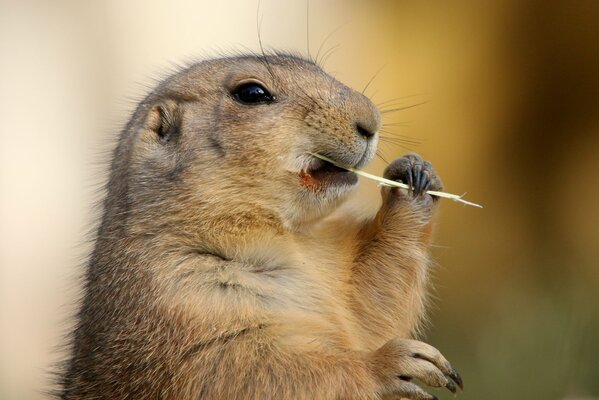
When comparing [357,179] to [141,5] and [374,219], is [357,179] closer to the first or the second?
[374,219]

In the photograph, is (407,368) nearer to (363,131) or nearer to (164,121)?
(363,131)

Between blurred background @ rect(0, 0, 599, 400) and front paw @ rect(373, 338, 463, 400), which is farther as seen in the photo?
blurred background @ rect(0, 0, 599, 400)

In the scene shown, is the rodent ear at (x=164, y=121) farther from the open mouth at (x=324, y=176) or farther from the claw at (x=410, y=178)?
the claw at (x=410, y=178)

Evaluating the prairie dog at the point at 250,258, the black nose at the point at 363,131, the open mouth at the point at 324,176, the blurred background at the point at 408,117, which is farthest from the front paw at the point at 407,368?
the blurred background at the point at 408,117

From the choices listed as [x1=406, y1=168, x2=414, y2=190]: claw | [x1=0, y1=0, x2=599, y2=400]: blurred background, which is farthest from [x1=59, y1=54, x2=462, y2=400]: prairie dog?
[x1=0, y1=0, x2=599, y2=400]: blurred background

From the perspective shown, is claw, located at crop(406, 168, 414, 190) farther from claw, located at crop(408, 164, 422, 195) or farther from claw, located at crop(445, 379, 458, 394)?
claw, located at crop(445, 379, 458, 394)

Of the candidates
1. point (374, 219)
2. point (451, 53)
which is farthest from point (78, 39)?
point (374, 219)

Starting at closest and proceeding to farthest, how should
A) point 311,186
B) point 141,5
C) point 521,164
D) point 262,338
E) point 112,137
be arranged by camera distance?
point 262,338, point 311,186, point 112,137, point 521,164, point 141,5

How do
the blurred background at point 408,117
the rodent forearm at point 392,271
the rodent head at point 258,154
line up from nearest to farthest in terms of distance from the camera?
1. the rodent head at point 258,154
2. the rodent forearm at point 392,271
3. the blurred background at point 408,117
